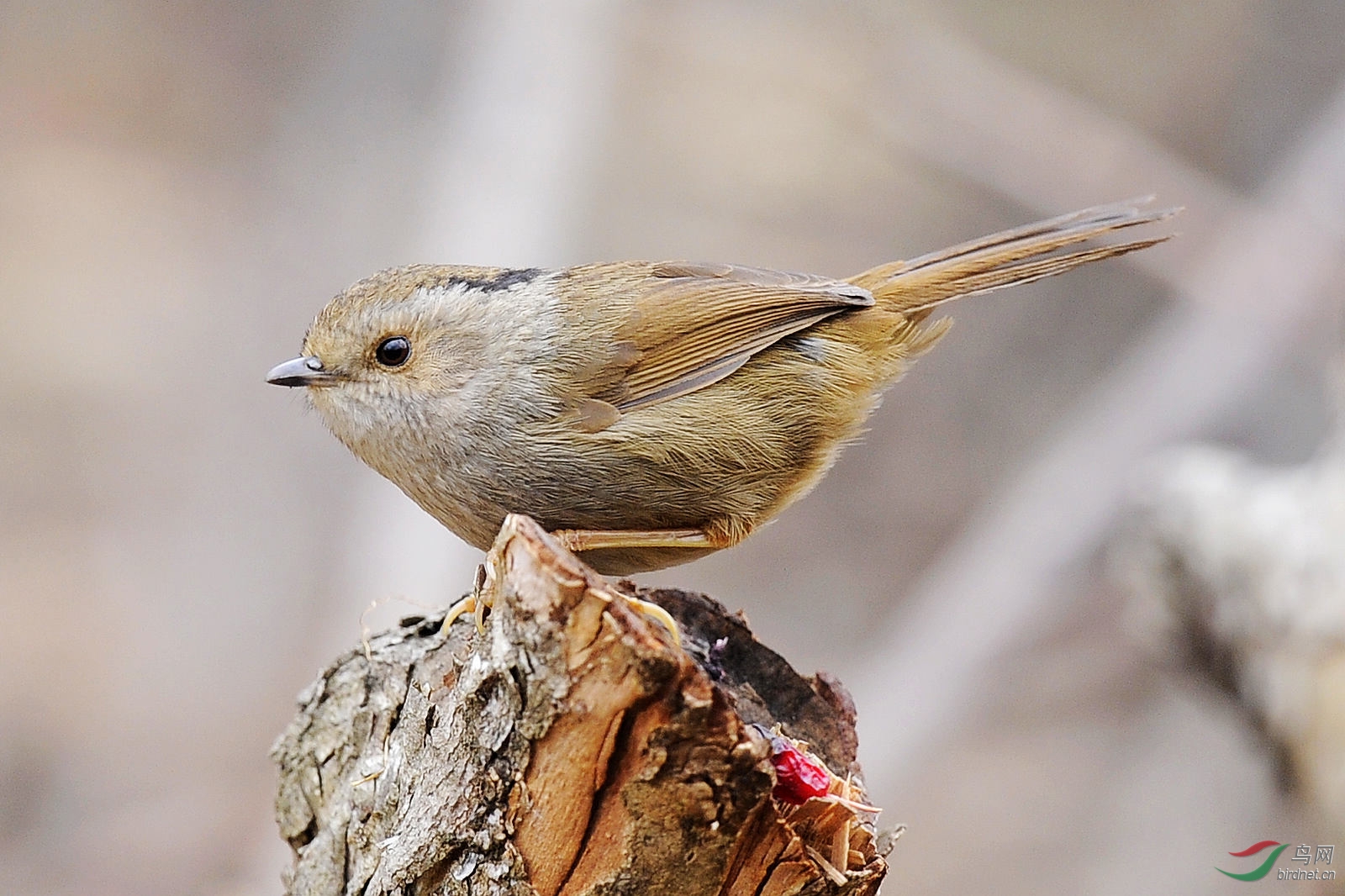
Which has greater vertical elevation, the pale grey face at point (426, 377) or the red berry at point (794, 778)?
the pale grey face at point (426, 377)

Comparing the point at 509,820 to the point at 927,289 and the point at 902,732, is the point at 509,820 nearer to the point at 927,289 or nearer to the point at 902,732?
the point at 927,289

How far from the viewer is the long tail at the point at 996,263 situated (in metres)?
4.01

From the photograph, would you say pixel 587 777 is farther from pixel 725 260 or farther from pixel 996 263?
pixel 725 260

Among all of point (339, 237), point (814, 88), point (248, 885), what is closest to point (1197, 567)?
point (248, 885)

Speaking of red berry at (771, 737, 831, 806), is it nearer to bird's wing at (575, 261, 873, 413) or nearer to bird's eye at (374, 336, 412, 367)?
bird's wing at (575, 261, 873, 413)

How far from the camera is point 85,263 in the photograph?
934 cm

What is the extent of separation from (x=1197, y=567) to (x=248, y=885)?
420 centimetres

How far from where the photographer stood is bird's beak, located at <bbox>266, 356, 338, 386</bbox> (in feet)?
11.2

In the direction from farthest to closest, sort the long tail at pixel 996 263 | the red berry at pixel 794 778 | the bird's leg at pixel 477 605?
the long tail at pixel 996 263 < the bird's leg at pixel 477 605 < the red berry at pixel 794 778

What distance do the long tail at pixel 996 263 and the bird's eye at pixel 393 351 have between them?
149 centimetres

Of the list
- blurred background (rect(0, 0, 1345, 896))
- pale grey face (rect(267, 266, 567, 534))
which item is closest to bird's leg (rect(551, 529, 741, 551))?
pale grey face (rect(267, 266, 567, 534))

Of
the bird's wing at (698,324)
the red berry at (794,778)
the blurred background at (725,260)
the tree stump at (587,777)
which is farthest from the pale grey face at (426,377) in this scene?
the blurred background at (725,260)

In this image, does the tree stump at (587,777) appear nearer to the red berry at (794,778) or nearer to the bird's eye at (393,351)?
the red berry at (794,778)

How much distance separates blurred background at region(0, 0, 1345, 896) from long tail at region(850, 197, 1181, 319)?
215 centimetres
